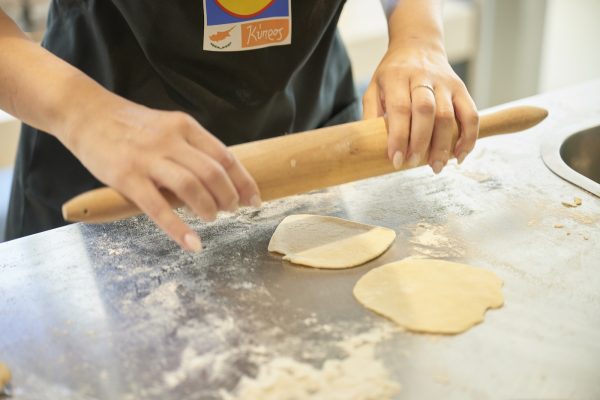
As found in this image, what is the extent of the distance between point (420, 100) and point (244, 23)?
327 millimetres

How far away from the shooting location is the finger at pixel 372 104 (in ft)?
3.46

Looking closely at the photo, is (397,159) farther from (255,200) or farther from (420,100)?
(255,200)

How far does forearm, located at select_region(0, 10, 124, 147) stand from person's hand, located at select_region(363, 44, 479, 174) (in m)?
0.38

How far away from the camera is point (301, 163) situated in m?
0.88

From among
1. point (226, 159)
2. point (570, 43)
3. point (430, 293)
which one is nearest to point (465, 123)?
point (430, 293)

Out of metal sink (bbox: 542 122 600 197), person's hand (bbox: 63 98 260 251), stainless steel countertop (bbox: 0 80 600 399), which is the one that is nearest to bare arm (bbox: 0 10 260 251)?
person's hand (bbox: 63 98 260 251)

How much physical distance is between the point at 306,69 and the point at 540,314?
0.67 metres

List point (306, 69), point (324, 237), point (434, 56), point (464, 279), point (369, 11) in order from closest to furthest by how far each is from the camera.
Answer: point (464, 279) < point (324, 237) < point (434, 56) < point (306, 69) < point (369, 11)

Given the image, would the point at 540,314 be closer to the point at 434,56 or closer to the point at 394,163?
the point at 394,163

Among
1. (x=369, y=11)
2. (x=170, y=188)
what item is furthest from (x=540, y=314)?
(x=369, y=11)

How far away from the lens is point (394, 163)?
0.94 metres

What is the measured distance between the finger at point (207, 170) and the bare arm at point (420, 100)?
25cm

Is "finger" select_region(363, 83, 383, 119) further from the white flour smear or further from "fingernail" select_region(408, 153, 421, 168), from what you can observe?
the white flour smear

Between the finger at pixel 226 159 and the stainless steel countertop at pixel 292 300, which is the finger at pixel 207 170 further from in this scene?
the stainless steel countertop at pixel 292 300
